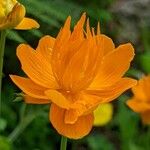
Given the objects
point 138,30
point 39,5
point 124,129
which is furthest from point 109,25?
point 39,5

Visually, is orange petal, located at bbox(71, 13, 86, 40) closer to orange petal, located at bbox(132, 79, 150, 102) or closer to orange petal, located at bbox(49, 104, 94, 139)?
orange petal, located at bbox(49, 104, 94, 139)

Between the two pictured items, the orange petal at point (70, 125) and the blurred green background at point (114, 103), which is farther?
the blurred green background at point (114, 103)

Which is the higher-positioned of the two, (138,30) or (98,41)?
(98,41)

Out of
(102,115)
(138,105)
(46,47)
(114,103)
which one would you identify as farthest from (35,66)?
(114,103)

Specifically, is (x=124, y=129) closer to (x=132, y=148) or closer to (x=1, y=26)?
(x=132, y=148)

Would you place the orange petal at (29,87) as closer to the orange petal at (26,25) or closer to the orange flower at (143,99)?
the orange petal at (26,25)

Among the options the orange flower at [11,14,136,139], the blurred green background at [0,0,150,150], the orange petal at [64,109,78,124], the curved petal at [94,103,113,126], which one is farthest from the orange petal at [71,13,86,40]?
the curved petal at [94,103,113,126]

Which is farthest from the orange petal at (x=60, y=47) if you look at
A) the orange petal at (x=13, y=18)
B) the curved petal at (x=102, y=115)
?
the curved petal at (x=102, y=115)
